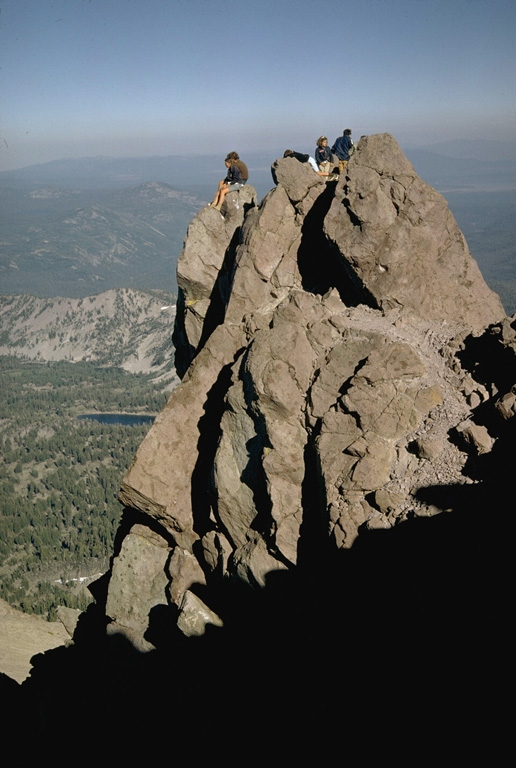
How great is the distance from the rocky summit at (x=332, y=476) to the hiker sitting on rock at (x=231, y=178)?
153 inches

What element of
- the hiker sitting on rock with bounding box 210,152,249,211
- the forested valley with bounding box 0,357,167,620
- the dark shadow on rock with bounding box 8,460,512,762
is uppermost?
the hiker sitting on rock with bounding box 210,152,249,211

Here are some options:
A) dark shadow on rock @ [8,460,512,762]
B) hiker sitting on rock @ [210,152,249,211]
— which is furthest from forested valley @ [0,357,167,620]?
hiker sitting on rock @ [210,152,249,211]

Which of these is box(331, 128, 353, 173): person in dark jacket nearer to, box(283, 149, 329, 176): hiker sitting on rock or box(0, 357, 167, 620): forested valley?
box(283, 149, 329, 176): hiker sitting on rock

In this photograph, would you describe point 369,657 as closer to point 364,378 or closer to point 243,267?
point 364,378

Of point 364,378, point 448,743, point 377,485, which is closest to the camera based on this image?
point 448,743

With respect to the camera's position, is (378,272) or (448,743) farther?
(378,272)

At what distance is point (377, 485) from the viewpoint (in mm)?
16172

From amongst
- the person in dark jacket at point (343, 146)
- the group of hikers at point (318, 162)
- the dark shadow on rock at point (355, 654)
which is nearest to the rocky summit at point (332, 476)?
the dark shadow on rock at point (355, 654)

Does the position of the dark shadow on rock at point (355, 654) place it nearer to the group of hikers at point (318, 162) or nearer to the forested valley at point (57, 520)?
the group of hikers at point (318, 162)

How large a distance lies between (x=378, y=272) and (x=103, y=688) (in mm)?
20666

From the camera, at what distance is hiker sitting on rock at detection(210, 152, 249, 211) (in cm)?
3058

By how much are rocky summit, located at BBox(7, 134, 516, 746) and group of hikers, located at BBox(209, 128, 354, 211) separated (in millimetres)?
3796

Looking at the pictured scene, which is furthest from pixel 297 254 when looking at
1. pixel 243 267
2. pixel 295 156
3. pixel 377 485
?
pixel 377 485

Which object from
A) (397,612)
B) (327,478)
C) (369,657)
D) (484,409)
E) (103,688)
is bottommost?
(103,688)
